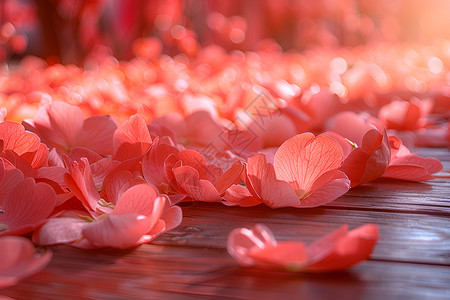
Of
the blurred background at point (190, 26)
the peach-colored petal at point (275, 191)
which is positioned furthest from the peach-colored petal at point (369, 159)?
the blurred background at point (190, 26)

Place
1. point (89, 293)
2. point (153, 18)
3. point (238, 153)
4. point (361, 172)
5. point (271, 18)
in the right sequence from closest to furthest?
point (89, 293)
point (361, 172)
point (238, 153)
point (153, 18)
point (271, 18)

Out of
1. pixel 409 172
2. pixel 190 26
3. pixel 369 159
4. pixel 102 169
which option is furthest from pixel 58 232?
pixel 190 26

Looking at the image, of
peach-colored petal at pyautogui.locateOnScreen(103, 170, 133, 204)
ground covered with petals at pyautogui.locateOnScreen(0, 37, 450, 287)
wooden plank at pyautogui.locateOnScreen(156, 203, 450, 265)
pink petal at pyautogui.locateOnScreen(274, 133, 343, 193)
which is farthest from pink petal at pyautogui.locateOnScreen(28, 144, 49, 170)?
pink petal at pyautogui.locateOnScreen(274, 133, 343, 193)

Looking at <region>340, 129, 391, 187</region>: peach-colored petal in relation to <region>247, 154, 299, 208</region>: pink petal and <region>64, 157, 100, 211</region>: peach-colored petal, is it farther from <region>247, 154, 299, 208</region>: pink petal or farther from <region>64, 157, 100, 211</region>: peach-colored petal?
<region>64, 157, 100, 211</region>: peach-colored petal

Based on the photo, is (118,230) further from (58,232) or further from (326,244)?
(326,244)

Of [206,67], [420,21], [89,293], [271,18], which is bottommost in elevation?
[89,293]

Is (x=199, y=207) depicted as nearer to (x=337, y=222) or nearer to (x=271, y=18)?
(x=337, y=222)

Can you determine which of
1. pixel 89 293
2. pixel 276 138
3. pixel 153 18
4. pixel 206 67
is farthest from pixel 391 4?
pixel 89 293
